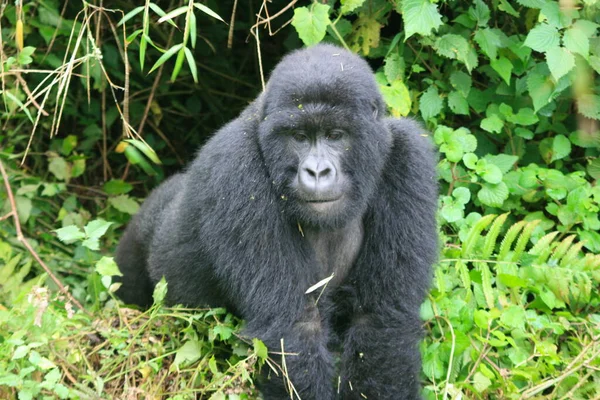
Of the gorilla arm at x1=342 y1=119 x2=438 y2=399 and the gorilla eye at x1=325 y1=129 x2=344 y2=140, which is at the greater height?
the gorilla eye at x1=325 y1=129 x2=344 y2=140

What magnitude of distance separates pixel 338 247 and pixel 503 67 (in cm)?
161

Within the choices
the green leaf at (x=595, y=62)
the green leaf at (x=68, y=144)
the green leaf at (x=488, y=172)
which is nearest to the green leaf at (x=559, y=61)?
the green leaf at (x=595, y=62)

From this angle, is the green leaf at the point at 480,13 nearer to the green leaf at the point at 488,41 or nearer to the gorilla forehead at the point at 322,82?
the green leaf at the point at 488,41

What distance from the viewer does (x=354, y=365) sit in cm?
349

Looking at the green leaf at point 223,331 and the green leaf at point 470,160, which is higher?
the green leaf at point 470,160

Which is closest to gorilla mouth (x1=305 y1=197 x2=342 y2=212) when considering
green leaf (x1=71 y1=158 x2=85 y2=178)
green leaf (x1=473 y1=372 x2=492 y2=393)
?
green leaf (x1=473 y1=372 x2=492 y2=393)

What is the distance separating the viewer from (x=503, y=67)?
15.0 feet

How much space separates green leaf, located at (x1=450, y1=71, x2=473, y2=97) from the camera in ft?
15.3

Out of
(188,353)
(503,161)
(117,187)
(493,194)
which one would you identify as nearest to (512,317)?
(493,194)

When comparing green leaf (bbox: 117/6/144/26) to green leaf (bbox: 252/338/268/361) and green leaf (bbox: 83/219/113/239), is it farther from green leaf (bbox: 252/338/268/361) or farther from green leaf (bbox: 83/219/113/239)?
green leaf (bbox: 252/338/268/361)

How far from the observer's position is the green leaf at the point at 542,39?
4.08 m

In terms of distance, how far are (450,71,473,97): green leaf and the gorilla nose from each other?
165cm

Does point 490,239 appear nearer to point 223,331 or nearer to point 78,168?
point 223,331

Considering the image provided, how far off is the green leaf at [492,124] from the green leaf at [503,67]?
8.8 inches
